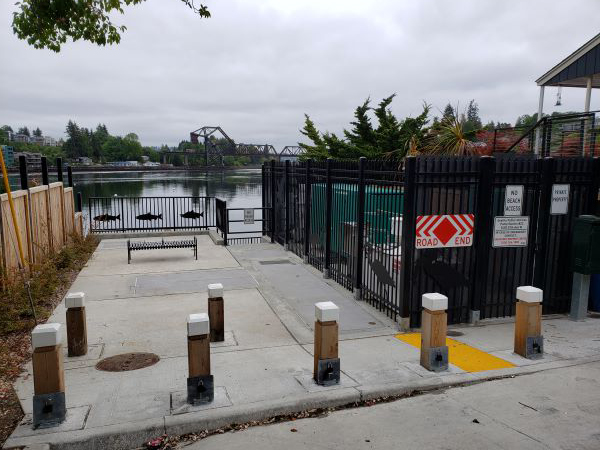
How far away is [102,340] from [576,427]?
5862 mm

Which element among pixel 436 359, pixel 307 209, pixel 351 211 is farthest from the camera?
pixel 307 209

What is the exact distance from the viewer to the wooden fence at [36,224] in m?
8.46

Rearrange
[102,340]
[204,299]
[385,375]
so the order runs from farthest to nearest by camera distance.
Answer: [204,299]
[102,340]
[385,375]

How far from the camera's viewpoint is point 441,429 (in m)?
4.46

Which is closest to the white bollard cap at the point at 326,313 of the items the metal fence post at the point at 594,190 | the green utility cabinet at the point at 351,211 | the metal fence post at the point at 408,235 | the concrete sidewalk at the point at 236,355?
the concrete sidewalk at the point at 236,355

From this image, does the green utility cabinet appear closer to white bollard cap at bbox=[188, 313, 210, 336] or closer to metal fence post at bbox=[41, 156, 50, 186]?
white bollard cap at bbox=[188, 313, 210, 336]

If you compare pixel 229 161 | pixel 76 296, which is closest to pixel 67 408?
pixel 76 296

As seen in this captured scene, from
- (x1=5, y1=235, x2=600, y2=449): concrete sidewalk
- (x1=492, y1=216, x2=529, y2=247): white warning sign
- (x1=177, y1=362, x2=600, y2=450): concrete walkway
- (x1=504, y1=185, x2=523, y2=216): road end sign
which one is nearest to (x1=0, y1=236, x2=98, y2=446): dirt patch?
(x1=5, y1=235, x2=600, y2=449): concrete sidewalk

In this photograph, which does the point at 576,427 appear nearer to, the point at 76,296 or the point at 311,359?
the point at 311,359

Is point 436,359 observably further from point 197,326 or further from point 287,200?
point 287,200

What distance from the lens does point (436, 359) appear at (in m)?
5.66

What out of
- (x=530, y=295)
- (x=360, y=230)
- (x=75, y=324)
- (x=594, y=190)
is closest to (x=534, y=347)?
(x=530, y=295)

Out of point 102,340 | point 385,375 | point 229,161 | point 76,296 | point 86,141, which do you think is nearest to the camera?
point 385,375

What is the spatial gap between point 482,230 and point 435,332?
2444mm
